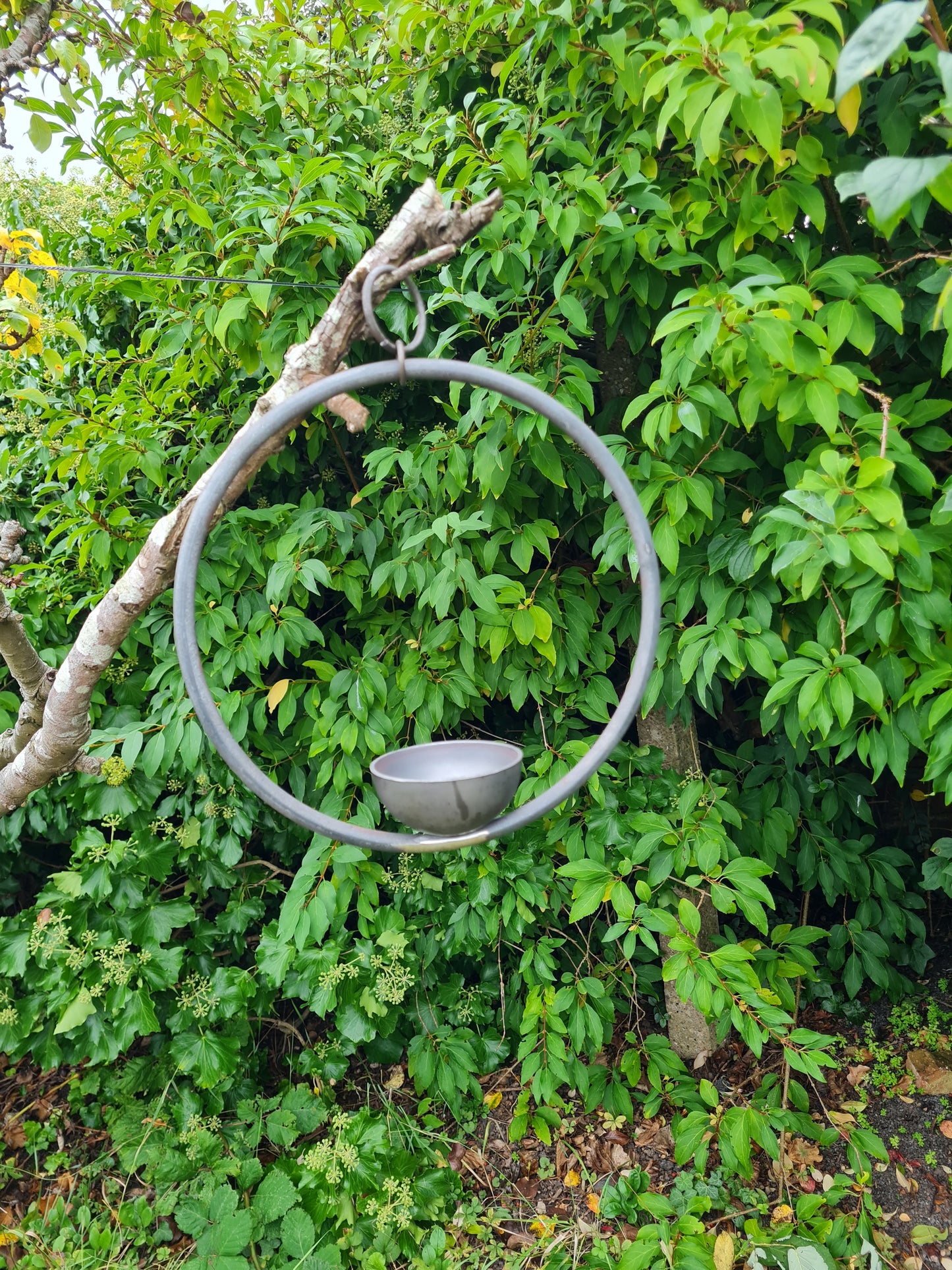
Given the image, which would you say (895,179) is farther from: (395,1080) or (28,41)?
(395,1080)

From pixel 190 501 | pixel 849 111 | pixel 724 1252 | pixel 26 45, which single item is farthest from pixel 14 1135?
pixel 849 111

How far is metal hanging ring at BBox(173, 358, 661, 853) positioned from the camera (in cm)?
80

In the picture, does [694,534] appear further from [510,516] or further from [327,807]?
[327,807]

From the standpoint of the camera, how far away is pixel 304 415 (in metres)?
0.82

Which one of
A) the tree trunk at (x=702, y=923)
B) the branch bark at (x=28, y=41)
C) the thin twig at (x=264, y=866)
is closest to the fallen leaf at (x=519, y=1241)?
the tree trunk at (x=702, y=923)

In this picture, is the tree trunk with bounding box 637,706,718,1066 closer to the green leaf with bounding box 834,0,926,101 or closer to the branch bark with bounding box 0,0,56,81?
the green leaf with bounding box 834,0,926,101

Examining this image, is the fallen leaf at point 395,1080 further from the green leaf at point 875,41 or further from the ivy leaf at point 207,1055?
the green leaf at point 875,41

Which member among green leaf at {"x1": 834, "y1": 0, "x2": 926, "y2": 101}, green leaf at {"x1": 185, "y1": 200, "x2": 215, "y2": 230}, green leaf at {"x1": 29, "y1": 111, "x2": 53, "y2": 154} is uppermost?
green leaf at {"x1": 29, "y1": 111, "x2": 53, "y2": 154}

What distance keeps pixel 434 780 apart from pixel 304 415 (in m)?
0.45

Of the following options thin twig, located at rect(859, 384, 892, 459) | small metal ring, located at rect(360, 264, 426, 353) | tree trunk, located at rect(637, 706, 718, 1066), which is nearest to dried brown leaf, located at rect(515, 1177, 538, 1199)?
tree trunk, located at rect(637, 706, 718, 1066)

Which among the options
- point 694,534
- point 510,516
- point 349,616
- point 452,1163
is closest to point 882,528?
point 694,534

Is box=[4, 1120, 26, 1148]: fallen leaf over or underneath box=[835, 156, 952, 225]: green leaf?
underneath

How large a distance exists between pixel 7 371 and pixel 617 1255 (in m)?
3.03

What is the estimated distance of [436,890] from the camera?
204 centimetres
